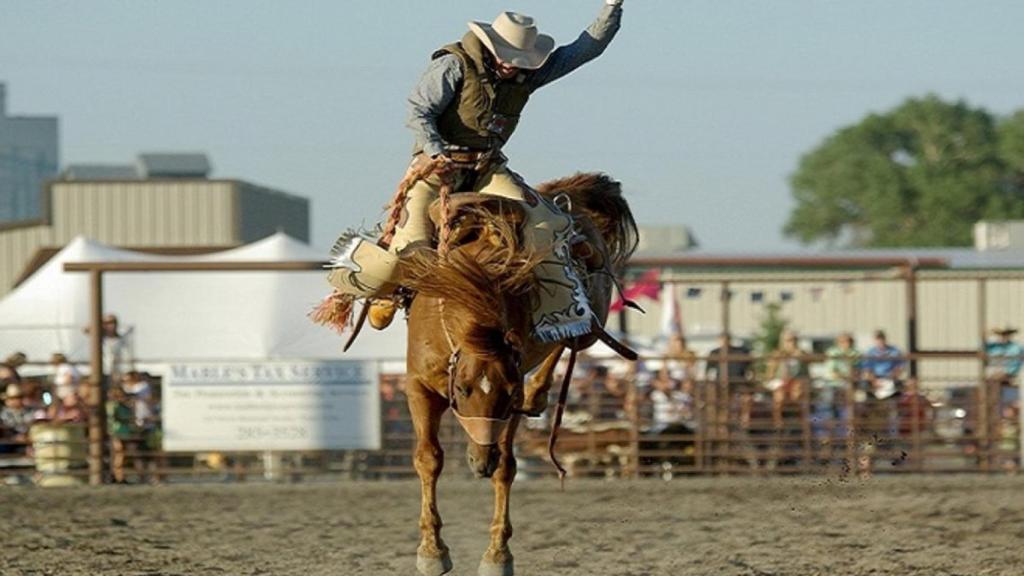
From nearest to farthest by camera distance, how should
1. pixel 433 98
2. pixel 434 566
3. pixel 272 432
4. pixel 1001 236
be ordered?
pixel 434 566 → pixel 433 98 → pixel 272 432 → pixel 1001 236

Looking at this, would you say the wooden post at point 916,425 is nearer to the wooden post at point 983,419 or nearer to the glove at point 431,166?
the wooden post at point 983,419

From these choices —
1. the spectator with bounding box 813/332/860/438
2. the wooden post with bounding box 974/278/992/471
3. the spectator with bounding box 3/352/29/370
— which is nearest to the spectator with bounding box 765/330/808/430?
the spectator with bounding box 813/332/860/438

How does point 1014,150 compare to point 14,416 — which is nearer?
point 14,416

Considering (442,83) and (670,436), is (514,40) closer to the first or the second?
(442,83)

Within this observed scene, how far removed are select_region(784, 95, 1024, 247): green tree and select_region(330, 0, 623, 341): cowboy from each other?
49.2 m

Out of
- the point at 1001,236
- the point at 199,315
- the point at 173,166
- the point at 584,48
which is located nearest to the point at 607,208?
the point at 584,48

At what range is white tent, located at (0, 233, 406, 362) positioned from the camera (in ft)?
48.5

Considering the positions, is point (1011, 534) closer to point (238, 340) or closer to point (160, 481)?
point (160, 481)

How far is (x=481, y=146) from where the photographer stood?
6.84m

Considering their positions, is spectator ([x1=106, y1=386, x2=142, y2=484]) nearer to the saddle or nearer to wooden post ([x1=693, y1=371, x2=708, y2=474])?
wooden post ([x1=693, y1=371, x2=708, y2=474])

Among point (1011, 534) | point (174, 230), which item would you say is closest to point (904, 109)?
point (174, 230)

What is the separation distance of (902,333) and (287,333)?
42.0 ft

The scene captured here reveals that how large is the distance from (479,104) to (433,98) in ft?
0.65

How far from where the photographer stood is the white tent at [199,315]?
1480 centimetres
